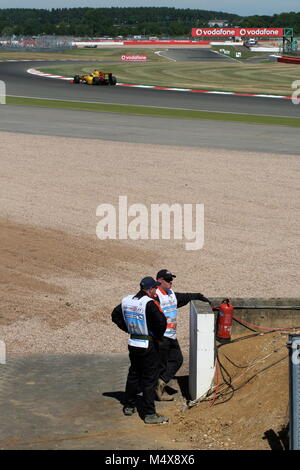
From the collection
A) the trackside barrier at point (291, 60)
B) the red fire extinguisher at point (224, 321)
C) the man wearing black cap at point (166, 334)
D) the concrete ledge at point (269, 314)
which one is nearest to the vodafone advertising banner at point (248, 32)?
the trackside barrier at point (291, 60)

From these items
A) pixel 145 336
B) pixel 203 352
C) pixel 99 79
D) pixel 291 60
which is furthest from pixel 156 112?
pixel 291 60

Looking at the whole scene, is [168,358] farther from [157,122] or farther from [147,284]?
[157,122]

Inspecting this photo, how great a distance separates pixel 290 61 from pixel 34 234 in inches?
2720

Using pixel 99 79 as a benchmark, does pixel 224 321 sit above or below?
below

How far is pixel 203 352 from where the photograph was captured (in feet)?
33.7

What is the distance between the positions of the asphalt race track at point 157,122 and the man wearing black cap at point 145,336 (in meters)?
22.0

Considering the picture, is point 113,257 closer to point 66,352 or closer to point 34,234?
point 34,234

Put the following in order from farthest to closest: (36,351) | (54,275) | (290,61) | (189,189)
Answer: (290,61) → (189,189) → (54,275) → (36,351)

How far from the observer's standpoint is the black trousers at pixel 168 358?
10.5 m

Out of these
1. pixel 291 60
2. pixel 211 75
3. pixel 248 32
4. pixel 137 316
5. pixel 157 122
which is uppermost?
pixel 248 32

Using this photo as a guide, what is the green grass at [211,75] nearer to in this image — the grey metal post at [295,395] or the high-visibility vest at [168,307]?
the high-visibility vest at [168,307]

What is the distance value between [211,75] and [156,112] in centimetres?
2841
